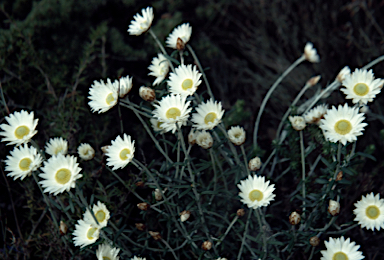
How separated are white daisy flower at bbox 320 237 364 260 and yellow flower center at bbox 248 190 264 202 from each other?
342mm

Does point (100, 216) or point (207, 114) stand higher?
point (207, 114)

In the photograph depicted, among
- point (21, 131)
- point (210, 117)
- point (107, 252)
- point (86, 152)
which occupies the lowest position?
point (107, 252)

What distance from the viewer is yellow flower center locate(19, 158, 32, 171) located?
1499 mm

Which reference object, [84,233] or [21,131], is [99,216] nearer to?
[84,233]

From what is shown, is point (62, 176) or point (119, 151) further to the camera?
point (119, 151)

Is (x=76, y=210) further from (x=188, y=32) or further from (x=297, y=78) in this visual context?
(x=297, y=78)

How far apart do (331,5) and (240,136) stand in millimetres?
2496

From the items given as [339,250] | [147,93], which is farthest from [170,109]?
[339,250]

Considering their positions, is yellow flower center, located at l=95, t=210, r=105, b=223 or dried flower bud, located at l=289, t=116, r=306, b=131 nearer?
yellow flower center, located at l=95, t=210, r=105, b=223

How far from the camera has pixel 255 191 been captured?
1.51m

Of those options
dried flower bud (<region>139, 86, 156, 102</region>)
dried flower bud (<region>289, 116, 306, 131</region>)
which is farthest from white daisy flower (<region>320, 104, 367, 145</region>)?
dried flower bud (<region>139, 86, 156, 102</region>)

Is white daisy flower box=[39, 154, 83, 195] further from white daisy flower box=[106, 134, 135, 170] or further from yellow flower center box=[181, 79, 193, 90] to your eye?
yellow flower center box=[181, 79, 193, 90]

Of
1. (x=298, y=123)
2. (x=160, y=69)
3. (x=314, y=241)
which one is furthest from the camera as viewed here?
(x=160, y=69)

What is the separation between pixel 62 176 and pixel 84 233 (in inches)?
10.9
